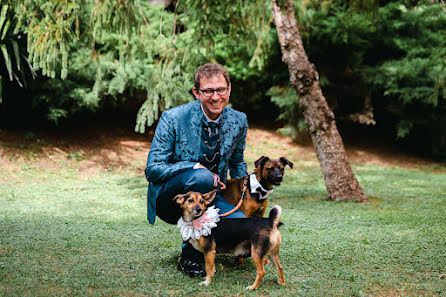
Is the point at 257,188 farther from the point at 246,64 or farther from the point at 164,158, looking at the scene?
the point at 246,64

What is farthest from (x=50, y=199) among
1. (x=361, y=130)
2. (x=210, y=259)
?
(x=361, y=130)

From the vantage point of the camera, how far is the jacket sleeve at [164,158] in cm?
389

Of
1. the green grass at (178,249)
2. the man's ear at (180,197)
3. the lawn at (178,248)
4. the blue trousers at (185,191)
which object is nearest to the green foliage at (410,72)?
the lawn at (178,248)

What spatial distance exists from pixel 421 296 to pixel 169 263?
7.19ft

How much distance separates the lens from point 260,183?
15.1 feet

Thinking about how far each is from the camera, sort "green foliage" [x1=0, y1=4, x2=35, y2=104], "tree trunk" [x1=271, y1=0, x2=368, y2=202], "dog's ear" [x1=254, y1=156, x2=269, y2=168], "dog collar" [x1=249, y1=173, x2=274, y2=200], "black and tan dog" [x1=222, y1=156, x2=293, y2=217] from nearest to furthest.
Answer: "dog collar" [x1=249, y1=173, x2=274, y2=200]
"black and tan dog" [x1=222, y1=156, x2=293, y2=217]
"dog's ear" [x1=254, y1=156, x2=269, y2=168]
"tree trunk" [x1=271, y1=0, x2=368, y2=202]
"green foliage" [x1=0, y1=4, x2=35, y2=104]

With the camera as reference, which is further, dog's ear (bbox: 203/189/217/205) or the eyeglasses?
the eyeglasses

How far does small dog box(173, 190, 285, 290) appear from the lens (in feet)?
11.7

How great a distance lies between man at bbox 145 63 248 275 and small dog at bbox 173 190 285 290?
19cm

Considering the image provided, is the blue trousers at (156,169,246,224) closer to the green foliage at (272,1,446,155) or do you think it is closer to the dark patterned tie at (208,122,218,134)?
the dark patterned tie at (208,122,218,134)

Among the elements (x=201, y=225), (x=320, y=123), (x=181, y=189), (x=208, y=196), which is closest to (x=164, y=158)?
(x=181, y=189)

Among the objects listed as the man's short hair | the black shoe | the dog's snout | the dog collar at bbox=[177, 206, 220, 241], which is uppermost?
the man's short hair

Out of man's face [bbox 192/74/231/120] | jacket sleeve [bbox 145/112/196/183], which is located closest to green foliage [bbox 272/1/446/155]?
man's face [bbox 192/74/231/120]

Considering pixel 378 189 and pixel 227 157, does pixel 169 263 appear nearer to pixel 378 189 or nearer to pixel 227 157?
pixel 227 157
